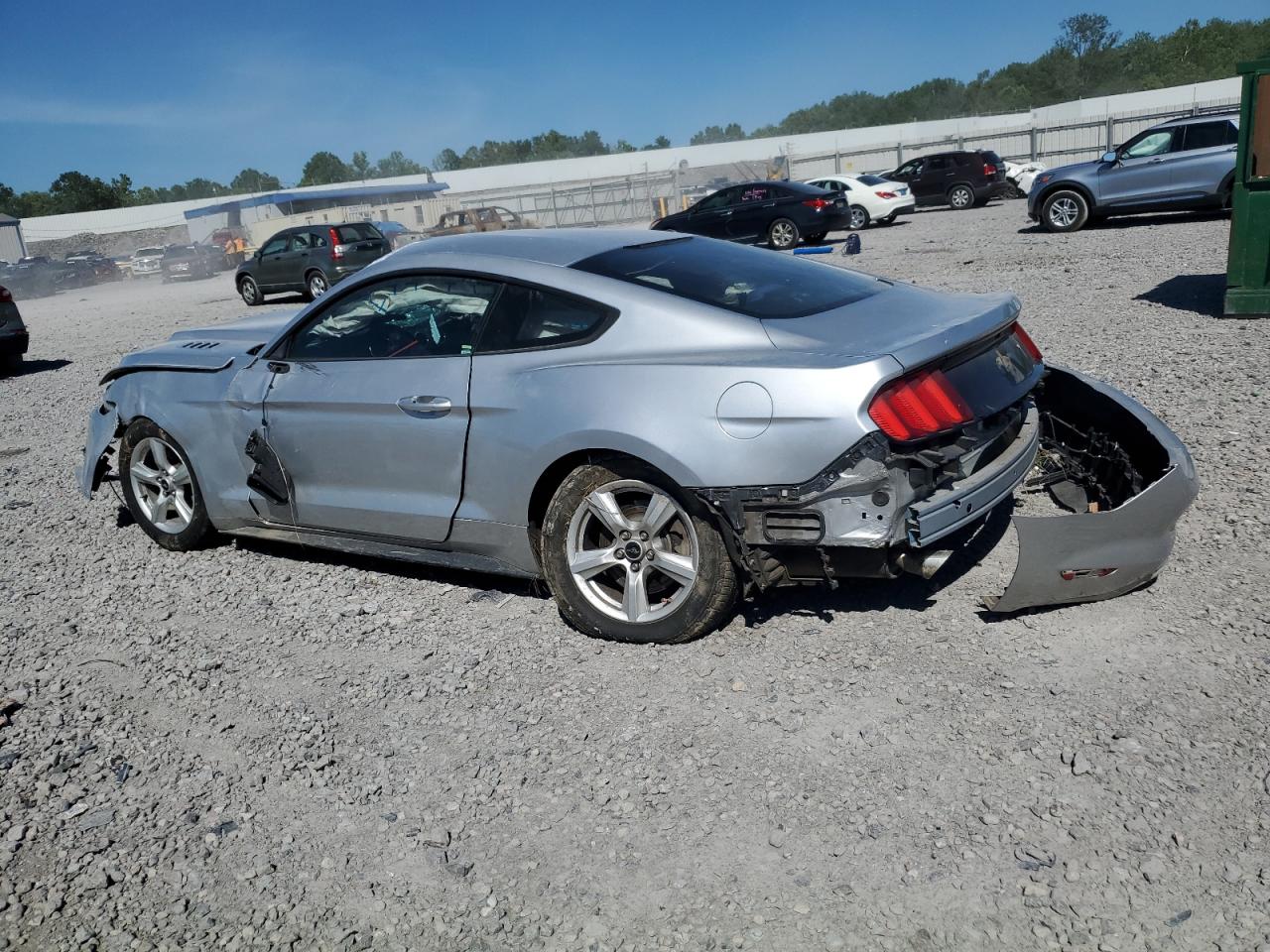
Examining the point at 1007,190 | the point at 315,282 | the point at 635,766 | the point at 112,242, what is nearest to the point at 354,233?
the point at 315,282

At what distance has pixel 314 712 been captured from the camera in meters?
A: 3.81

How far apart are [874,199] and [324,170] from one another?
354 feet

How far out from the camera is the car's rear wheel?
97.0 feet

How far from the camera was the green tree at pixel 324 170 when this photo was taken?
395 ft

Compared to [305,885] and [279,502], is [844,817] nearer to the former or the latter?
[305,885]

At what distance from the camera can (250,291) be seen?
23156mm

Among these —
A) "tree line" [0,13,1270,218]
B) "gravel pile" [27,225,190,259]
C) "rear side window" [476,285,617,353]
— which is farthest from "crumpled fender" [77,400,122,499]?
"tree line" [0,13,1270,218]

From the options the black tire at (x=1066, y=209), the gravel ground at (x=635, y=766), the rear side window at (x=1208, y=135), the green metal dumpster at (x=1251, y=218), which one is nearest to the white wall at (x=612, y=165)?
the black tire at (x=1066, y=209)

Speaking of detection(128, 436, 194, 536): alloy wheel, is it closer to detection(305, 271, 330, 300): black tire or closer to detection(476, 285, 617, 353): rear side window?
detection(476, 285, 617, 353): rear side window

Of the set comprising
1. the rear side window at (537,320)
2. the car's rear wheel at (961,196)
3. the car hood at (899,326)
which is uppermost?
the rear side window at (537,320)

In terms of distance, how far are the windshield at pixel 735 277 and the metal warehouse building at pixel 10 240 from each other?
216 ft

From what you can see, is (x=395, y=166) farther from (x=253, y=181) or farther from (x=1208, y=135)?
(x=1208, y=135)

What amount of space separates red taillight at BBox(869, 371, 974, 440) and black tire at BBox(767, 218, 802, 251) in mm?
19876

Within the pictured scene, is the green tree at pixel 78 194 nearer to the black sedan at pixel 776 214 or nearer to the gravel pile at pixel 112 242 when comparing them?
the gravel pile at pixel 112 242
